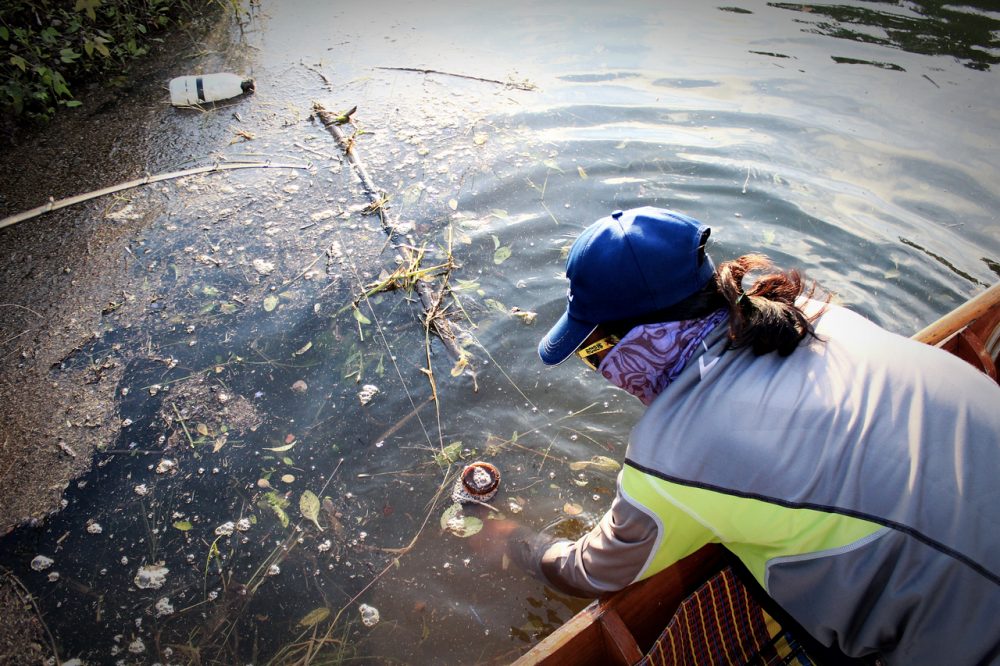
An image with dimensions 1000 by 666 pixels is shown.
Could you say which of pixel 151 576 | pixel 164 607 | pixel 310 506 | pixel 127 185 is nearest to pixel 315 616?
pixel 310 506

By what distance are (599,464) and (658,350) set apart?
151cm

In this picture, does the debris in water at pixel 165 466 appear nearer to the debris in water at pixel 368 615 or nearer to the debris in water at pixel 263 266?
the debris in water at pixel 368 615

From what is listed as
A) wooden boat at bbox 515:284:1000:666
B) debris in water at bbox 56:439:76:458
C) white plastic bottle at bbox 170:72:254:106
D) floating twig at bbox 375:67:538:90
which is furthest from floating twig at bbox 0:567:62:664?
floating twig at bbox 375:67:538:90

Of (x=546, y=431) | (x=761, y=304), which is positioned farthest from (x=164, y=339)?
(x=761, y=304)

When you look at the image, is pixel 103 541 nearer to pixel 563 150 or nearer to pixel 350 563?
pixel 350 563

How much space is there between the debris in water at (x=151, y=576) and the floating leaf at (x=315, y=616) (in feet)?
2.17

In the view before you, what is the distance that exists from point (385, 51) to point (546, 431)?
5039 mm

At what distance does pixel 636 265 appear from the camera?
1644 millimetres

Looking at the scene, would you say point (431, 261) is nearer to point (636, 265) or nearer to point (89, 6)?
point (636, 265)

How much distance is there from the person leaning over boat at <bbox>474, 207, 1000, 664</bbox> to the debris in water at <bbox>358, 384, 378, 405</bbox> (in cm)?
176

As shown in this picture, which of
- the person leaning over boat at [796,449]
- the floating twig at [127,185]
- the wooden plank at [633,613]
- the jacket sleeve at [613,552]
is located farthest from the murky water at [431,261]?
the person leaning over boat at [796,449]

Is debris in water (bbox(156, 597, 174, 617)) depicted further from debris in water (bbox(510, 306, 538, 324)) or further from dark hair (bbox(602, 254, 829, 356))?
debris in water (bbox(510, 306, 538, 324))

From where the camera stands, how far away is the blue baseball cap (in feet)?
5.39

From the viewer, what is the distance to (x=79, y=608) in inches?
98.0
